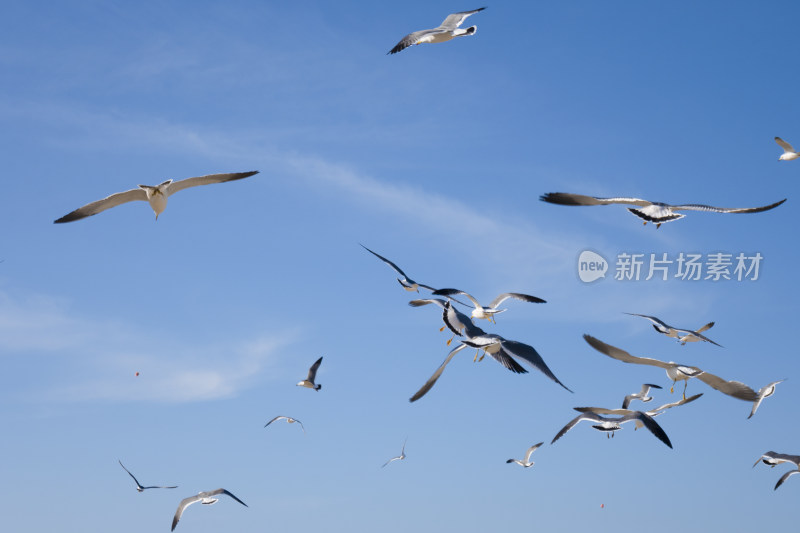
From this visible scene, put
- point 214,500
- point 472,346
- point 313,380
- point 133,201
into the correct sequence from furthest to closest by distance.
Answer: point 313,380 → point 214,500 → point 133,201 → point 472,346

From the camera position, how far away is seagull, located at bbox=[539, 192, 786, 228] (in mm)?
21500

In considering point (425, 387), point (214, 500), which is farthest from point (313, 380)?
point (425, 387)

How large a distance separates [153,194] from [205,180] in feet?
4.69

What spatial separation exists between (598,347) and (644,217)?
18.3 ft

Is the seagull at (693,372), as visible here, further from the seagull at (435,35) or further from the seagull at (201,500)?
the seagull at (201,500)

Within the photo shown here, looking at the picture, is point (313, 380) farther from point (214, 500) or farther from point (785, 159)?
point (785, 159)

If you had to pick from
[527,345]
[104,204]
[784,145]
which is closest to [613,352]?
[527,345]

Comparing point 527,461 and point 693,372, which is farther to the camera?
point 527,461

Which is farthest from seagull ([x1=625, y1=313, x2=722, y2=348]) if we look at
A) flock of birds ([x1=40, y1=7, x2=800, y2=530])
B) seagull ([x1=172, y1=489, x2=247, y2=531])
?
seagull ([x1=172, y1=489, x2=247, y2=531])

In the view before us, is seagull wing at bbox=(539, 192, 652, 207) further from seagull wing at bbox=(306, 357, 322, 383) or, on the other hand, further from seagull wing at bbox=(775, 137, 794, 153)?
seagull wing at bbox=(306, 357, 322, 383)

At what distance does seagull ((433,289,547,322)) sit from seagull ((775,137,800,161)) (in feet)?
47.7

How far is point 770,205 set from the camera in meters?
20.8

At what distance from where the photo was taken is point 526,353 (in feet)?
56.6

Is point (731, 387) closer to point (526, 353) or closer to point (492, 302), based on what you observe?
point (526, 353)
